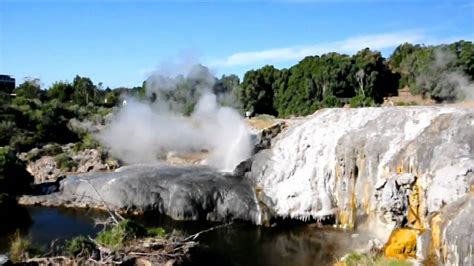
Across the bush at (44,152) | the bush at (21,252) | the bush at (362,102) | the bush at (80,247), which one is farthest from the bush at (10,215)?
the bush at (362,102)

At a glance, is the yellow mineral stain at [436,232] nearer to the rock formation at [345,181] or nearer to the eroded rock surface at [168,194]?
the rock formation at [345,181]

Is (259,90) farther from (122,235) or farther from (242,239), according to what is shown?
(122,235)

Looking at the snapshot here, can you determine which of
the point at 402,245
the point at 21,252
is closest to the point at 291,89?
the point at 402,245

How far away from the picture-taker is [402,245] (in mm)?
15578

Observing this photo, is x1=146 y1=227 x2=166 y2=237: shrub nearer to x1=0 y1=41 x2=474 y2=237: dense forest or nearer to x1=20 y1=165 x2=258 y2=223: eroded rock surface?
x1=20 y1=165 x2=258 y2=223: eroded rock surface

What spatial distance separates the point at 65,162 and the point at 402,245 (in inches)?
902

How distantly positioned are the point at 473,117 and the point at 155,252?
10973 millimetres

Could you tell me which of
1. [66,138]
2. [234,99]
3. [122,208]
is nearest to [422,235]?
[122,208]

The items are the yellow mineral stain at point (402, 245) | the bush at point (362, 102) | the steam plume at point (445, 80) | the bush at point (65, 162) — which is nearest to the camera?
the yellow mineral stain at point (402, 245)

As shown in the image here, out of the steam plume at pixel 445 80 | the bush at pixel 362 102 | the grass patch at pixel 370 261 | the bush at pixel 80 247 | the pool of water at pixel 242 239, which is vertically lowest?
the pool of water at pixel 242 239

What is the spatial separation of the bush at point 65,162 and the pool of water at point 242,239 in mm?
9120

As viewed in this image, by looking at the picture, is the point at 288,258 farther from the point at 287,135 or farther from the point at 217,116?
the point at 217,116

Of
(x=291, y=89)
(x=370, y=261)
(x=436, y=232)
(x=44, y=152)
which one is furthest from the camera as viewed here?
(x=291, y=89)

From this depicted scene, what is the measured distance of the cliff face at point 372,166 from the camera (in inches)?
681
